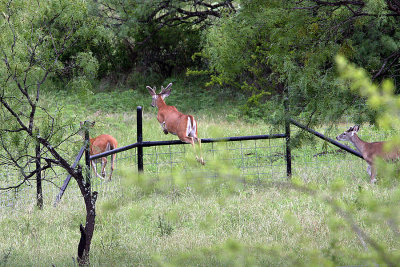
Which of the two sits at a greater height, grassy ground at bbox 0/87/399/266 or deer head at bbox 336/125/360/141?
deer head at bbox 336/125/360/141

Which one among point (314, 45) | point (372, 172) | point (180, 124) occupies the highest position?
point (314, 45)

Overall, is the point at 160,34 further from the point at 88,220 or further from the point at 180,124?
the point at 88,220

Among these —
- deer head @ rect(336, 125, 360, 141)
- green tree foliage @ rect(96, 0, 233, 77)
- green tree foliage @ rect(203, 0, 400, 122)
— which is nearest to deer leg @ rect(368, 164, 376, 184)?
deer head @ rect(336, 125, 360, 141)

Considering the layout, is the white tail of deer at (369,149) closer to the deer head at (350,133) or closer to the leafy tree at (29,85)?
the deer head at (350,133)

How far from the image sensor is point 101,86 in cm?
2208

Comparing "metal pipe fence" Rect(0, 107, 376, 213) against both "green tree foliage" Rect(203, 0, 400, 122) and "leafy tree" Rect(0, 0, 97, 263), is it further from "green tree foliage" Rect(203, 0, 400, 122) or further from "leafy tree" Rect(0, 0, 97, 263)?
"leafy tree" Rect(0, 0, 97, 263)

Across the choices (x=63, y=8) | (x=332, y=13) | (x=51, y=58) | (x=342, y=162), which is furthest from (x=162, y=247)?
(x=342, y=162)

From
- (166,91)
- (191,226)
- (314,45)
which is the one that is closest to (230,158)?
(191,226)

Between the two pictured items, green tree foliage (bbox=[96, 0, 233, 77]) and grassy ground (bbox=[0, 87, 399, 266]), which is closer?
grassy ground (bbox=[0, 87, 399, 266])

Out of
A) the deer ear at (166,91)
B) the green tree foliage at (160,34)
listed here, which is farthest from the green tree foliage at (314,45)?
the green tree foliage at (160,34)

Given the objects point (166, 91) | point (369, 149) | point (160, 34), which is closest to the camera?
point (369, 149)

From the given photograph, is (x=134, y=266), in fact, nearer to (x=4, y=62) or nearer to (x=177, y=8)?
(x=4, y=62)

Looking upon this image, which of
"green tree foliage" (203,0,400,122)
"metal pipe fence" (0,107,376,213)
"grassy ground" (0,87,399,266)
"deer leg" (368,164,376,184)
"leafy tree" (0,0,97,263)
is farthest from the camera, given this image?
"deer leg" (368,164,376,184)

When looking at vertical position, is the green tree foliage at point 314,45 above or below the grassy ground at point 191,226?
above
